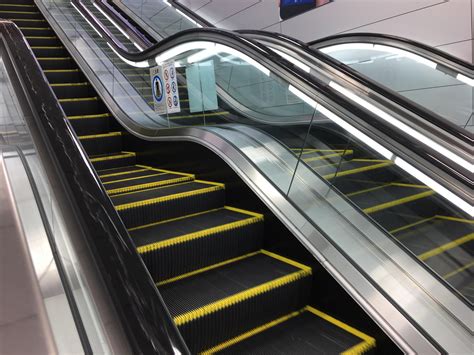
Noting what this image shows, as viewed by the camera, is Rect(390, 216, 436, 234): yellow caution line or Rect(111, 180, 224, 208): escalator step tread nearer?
Rect(390, 216, 436, 234): yellow caution line

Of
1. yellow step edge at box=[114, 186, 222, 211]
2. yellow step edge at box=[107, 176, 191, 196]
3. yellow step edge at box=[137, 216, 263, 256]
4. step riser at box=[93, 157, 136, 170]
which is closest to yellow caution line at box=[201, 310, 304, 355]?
yellow step edge at box=[137, 216, 263, 256]

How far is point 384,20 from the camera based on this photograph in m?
5.32

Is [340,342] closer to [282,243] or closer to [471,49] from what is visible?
[282,243]

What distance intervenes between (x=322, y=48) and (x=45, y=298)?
5047 millimetres

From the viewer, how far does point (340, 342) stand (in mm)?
1874

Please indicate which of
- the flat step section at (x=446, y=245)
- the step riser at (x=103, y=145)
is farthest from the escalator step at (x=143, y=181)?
the flat step section at (x=446, y=245)

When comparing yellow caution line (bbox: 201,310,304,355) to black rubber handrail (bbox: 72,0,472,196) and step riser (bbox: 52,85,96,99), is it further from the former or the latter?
step riser (bbox: 52,85,96,99)

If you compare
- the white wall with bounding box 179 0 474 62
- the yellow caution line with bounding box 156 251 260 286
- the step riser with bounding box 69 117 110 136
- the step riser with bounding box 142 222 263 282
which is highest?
the white wall with bounding box 179 0 474 62

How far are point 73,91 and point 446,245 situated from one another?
16.2 ft

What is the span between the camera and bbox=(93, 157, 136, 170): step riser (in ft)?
13.5

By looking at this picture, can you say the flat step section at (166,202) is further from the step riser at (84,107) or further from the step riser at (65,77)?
the step riser at (65,77)

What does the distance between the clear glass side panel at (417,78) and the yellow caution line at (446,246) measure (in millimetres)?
2673

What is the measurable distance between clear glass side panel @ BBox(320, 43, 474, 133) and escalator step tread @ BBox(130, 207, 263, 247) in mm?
2876

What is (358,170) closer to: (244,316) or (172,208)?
(244,316)
